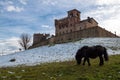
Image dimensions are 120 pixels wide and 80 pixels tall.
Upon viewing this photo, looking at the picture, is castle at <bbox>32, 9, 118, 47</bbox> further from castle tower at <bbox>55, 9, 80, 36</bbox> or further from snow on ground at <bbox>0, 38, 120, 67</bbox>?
snow on ground at <bbox>0, 38, 120, 67</bbox>

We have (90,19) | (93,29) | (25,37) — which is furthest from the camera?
(25,37)

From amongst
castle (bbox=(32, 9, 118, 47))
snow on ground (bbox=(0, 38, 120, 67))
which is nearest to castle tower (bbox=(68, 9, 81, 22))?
castle (bbox=(32, 9, 118, 47))

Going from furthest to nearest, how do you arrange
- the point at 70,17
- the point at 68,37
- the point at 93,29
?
the point at 70,17 < the point at 68,37 < the point at 93,29

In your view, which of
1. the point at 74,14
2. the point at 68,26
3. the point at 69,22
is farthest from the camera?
the point at 68,26

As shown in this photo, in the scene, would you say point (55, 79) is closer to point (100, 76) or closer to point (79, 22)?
point (100, 76)

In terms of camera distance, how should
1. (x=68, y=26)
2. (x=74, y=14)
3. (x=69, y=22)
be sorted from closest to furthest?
1. (x=69, y=22)
2. (x=74, y=14)
3. (x=68, y=26)

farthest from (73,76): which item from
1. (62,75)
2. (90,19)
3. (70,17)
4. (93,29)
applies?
(70,17)

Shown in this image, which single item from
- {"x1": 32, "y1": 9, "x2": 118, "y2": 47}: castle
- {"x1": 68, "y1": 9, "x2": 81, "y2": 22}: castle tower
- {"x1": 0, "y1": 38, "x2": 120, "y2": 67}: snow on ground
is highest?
{"x1": 68, "y1": 9, "x2": 81, "y2": 22}: castle tower

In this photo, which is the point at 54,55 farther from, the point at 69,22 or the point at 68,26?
the point at 68,26

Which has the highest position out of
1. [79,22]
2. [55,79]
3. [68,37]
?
[79,22]

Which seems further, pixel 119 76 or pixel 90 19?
pixel 90 19

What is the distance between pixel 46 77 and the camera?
18562mm

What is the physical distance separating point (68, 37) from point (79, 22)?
77.3 feet

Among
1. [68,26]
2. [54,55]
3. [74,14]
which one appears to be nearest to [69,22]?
[68,26]
